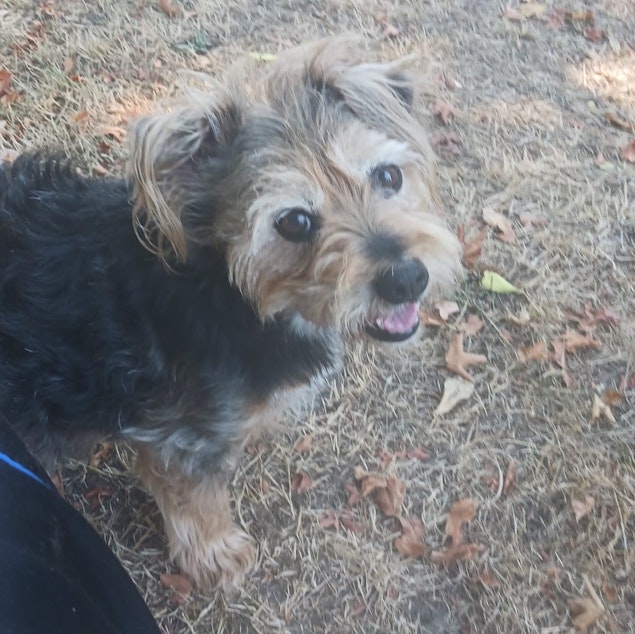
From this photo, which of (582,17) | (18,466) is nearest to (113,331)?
(18,466)

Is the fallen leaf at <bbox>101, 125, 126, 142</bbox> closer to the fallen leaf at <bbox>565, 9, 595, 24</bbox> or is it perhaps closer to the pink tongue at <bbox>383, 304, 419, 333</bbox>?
the pink tongue at <bbox>383, 304, 419, 333</bbox>

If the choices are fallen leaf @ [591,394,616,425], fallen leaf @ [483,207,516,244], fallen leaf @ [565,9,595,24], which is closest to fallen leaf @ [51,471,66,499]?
fallen leaf @ [591,394,616,425]

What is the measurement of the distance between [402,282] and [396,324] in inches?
9.7

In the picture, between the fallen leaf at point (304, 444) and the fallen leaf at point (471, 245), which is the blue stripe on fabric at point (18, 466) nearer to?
the fallen leaf at point (304, 444)

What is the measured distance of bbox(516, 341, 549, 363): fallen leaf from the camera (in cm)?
352

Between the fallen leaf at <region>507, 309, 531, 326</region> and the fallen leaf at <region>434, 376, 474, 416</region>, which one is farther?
the fallen leaf at <region>507, 309, 531, 326</region>

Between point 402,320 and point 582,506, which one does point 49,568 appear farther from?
point 582,506

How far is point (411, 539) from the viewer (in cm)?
300

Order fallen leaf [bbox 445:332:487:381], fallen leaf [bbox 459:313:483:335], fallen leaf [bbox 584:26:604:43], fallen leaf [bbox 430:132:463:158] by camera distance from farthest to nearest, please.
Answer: fallen leaf [bbox 584:26:604:43]
fallen leaf [bbox 430:132:463:158]
fallen leaf [bbox 459:313:483:335]
fallen leaf [bbox 445:332:487:381]

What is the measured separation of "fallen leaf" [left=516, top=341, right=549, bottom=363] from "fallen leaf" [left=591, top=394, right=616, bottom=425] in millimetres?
324

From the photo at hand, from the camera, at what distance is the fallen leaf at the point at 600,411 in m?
3.34

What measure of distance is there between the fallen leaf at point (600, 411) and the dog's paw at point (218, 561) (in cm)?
180

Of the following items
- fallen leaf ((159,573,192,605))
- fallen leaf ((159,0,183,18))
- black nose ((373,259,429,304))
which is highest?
black nose ((373,259,429,304))

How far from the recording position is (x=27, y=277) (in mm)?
2250
